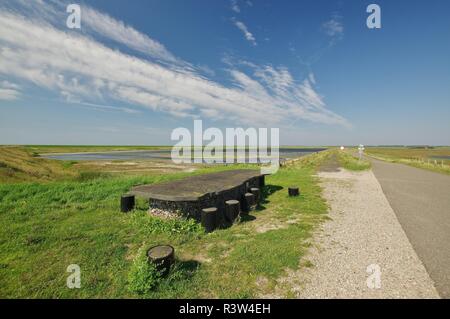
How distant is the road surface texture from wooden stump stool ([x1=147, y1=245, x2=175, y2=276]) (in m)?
2.13

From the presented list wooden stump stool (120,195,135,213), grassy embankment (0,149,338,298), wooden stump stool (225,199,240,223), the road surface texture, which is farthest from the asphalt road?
wooden stump stool (120,195,135,213)

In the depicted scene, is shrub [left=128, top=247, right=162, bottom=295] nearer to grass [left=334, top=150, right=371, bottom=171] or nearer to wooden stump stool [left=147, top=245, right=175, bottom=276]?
wooden stump stool [left=147, top=245, right=175, bottom=276]

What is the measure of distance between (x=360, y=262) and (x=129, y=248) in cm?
546

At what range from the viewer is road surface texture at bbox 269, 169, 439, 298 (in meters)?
3.43

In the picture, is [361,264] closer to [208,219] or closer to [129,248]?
[208,219]

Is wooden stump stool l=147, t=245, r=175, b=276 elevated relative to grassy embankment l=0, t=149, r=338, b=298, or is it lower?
elevated

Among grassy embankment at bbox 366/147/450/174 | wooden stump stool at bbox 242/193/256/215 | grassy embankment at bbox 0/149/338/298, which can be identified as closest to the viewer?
grassy embankment at bbox 0/149/338/298

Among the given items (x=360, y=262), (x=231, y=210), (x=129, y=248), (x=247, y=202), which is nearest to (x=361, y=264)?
(x=360, y=262)

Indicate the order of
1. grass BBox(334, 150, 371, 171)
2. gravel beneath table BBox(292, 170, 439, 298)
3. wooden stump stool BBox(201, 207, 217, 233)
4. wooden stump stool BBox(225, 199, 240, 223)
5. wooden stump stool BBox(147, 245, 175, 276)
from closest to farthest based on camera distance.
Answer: gravel beneath table BBox(292, 170, 439, 298), wooden stump stool BBox(147, 245, 175, 276), wooden stump stool BBox(201, 207, 217, 233), wooden stump stool BBox(225, 199, 240, 223), grass BBox(334, 150, 371, 171)

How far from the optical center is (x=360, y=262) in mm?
4309

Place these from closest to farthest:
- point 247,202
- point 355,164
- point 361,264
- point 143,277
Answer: point 143,277 < point 361,264 < point 247,202 < point 355,164

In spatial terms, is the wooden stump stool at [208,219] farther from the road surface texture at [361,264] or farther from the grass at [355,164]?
the grass at [355,164]

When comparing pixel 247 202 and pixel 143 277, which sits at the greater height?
Result: pixel 247 202

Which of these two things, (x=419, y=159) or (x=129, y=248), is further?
(x=419, y=159)
